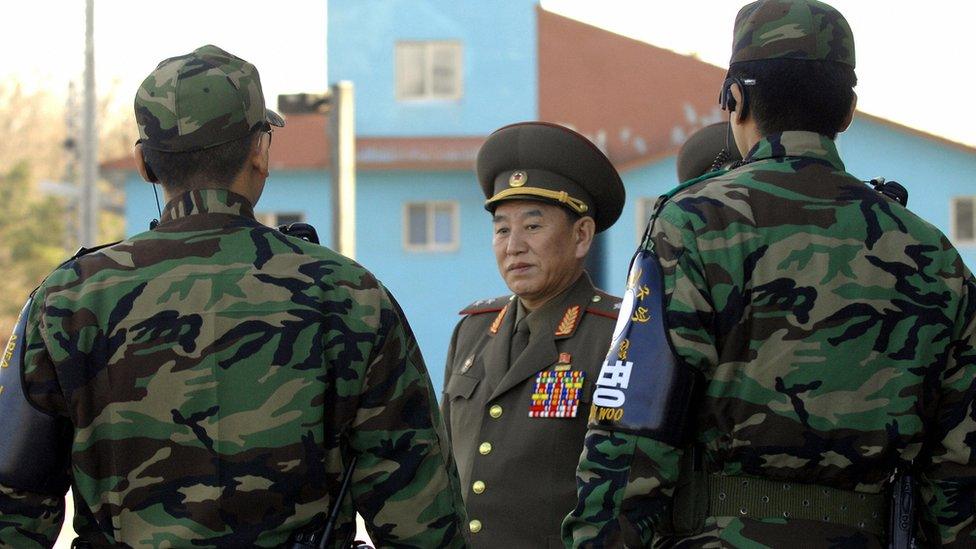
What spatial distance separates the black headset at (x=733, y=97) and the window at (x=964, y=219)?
23198 millimetres

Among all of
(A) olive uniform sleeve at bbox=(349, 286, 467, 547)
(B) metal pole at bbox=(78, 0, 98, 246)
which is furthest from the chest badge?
(B) metal pole at bbox=(78, 0, 98, 246)

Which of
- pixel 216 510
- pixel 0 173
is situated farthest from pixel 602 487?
pixel 0 173

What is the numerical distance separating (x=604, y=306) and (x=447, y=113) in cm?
2264

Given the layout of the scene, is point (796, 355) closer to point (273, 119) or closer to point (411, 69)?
point (273, 119)

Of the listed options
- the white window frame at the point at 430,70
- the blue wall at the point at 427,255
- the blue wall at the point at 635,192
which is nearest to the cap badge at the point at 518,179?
the blue wall at the point at 635,192

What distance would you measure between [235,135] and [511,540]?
153 cm

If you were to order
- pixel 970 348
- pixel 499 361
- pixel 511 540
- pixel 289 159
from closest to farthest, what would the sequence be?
pixel 970 348, pixel 511 540, pixel 499 361, pixel 289 159

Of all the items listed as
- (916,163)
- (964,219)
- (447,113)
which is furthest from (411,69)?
(964,219)

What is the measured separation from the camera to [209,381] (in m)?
3.01

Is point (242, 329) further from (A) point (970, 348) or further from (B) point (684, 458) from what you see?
(A) point (970, 348)

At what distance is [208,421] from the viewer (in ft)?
9.86

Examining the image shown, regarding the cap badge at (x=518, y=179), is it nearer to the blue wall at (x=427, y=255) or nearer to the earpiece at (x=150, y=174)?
the earpiece at (x=150, y=174)

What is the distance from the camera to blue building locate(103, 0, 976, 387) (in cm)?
2619

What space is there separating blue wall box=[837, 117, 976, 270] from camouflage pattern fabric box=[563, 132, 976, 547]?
21.9 metres
